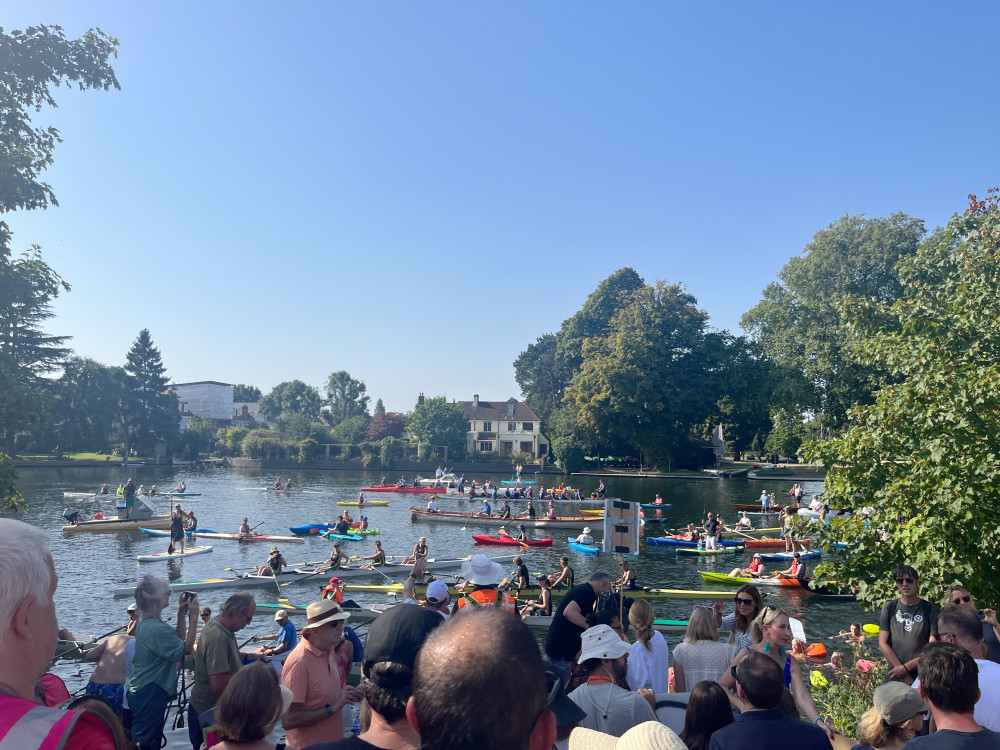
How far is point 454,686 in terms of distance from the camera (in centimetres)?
198

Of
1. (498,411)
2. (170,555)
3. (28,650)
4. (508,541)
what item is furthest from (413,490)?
(28,650)

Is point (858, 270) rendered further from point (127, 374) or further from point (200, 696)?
point (127, 374)

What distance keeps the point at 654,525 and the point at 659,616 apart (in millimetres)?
17799

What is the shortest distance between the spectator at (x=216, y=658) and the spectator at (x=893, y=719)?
511cm

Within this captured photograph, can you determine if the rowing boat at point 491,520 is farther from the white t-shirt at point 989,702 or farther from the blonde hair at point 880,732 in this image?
the blonde hair at point 880,732

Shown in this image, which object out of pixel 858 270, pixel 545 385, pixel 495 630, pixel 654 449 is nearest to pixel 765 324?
pixel 858 270

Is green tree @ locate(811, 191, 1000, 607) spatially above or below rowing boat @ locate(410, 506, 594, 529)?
above

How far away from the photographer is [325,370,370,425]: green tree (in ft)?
442

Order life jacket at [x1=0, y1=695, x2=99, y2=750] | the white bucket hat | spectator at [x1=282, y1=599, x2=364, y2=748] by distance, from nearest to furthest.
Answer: life jacket at [x1=0, y1=695, x2=99, y2=750] → the white bucket hat → spectator at [x1=282, y1=599, x2=364, y2=748]

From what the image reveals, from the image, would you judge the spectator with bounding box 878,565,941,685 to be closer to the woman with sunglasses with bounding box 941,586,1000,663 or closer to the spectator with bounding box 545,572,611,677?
the woman with sunglasses with bounding box 941,586,1000,663

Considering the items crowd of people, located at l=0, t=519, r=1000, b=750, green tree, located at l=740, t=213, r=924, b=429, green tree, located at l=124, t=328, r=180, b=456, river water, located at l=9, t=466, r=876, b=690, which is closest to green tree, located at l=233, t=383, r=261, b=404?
green tree, located at l=124, t=328, r=180, b=456

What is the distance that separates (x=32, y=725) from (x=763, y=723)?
3.73 m

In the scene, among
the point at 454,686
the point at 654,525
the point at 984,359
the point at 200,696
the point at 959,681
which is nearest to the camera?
the point at 454,686

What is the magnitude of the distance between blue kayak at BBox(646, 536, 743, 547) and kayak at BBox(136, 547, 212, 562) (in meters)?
19.0
